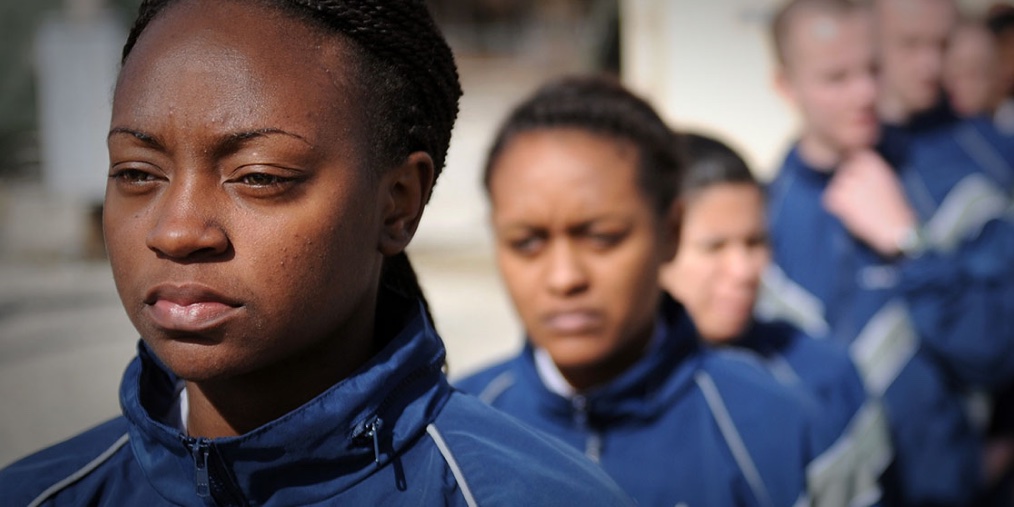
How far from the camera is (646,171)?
2.45 meters

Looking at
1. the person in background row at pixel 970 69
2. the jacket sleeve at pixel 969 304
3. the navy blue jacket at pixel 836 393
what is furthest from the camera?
the person in background row at pixel 970 69

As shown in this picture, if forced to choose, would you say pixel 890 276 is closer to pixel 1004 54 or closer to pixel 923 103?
pixel 923 103

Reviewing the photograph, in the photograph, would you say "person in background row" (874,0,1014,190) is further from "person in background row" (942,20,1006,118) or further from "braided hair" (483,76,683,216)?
"braided hair" (483,76,683,216)

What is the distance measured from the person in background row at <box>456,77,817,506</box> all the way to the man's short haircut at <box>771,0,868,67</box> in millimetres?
2061

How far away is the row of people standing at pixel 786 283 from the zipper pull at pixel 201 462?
1.09 metres

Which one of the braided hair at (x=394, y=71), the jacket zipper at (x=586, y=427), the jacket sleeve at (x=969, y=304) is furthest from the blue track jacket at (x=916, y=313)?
the braided hair at (x=394, y=71)

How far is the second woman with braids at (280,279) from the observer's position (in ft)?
4.13

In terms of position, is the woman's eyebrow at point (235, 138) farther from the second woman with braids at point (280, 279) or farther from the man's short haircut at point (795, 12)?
the man's short haircut at point (795, 12)

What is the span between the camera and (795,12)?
442 cm

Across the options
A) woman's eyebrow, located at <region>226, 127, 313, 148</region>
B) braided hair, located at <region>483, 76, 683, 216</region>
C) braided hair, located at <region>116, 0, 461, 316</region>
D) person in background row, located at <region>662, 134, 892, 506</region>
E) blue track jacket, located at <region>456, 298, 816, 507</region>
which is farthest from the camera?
person in background row, located at <region>662, 134, 892, 506</region>

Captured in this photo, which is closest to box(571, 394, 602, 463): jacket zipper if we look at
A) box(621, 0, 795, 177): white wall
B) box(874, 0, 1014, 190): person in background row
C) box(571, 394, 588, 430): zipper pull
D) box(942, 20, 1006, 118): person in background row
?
box(571, 394, 588, 430): zipper pull

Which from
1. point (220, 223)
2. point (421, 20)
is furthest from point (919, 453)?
point (220, 223)

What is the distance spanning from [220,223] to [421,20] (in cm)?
45

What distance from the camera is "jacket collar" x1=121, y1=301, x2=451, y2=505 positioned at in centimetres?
131
